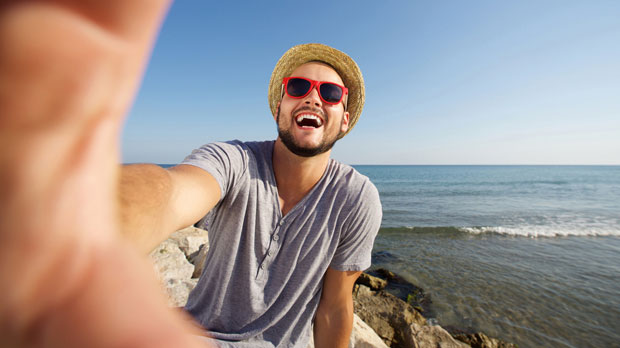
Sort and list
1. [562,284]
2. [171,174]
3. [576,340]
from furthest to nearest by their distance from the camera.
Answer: [562,284]
[576,340]
[171,174]

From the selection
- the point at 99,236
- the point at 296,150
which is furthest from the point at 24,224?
the point at 296,150

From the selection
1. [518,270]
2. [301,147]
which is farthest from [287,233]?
[518,270]

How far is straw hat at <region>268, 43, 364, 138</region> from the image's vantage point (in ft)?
8.79

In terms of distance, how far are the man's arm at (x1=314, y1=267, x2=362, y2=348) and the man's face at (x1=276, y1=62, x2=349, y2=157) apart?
113cm

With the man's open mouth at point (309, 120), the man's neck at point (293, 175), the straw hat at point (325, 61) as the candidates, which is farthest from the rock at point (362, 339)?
the man's open mouth at point (309, 120)

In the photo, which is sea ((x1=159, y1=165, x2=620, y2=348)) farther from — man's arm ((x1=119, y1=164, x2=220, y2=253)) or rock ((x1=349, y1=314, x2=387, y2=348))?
man's arm ((x1=119, y1=164, x2=220, y2=253))

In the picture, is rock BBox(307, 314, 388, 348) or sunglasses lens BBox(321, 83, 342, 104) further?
rock BBox(307, 314, 388, 348)

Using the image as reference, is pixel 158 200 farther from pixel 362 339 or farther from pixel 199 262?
pixel 199 262

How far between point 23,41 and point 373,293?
5.85m

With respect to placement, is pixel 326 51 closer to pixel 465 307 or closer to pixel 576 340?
pixel 465 307

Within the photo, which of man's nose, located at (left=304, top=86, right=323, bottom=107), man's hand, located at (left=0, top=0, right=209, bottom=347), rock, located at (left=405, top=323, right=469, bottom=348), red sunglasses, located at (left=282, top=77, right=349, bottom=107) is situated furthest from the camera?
rock, located at (left=405, top=323, right=469, bottom=348)

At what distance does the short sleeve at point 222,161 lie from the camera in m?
1.70

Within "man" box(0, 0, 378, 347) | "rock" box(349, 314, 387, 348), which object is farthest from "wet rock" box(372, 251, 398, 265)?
"man" box(0, 0, 378, 347)

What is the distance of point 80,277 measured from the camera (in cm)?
24
